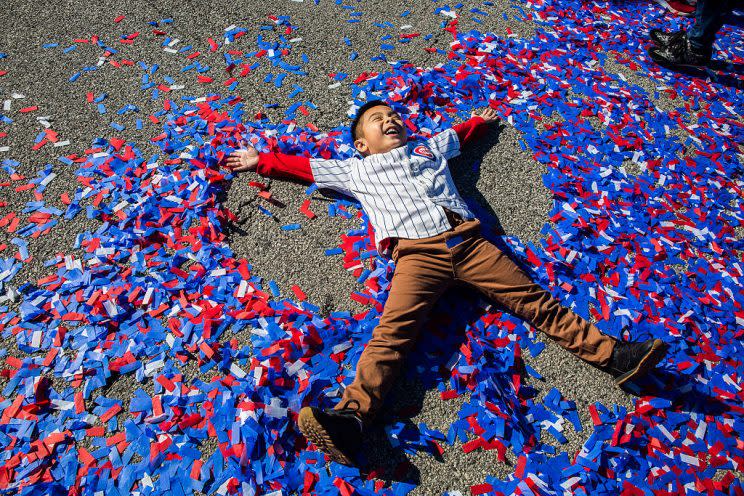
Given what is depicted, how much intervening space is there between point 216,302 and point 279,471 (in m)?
1.21

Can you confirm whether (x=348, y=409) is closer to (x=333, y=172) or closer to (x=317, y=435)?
(x=317, y=435)

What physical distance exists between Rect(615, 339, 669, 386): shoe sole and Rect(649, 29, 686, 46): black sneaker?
4.05 meters

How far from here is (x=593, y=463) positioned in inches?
116

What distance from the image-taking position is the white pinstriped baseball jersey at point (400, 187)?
11.3 feet

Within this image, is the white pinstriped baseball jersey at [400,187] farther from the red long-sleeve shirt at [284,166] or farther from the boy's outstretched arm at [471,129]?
the boy's outstretched arm at [471,129]

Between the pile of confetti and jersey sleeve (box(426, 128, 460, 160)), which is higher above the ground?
jersey sleeve (box(426, 128, 460, 160))

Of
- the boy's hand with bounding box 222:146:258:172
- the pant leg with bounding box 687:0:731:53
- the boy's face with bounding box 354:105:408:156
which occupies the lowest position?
the boy's hand with bounding box 222:146:258:172

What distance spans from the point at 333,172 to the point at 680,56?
13.8 feet

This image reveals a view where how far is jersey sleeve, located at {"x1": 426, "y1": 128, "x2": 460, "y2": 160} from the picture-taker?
163 inches

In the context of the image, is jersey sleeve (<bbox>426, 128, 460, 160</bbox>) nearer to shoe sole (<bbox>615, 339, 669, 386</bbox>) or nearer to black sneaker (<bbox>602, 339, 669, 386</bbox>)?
black sneaker (<bbox>602, 339, 669, 386</bbox>)

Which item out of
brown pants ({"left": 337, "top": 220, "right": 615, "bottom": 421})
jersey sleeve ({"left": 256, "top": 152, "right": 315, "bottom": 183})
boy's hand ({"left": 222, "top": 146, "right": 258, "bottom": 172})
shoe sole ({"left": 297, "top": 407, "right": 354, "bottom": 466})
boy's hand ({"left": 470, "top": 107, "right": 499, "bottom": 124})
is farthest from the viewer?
boy's hand ({"left": 470, "top": 107, "right": 499, "bottom": 124})

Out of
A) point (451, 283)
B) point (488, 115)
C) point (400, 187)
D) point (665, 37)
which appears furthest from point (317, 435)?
point (665, 37)

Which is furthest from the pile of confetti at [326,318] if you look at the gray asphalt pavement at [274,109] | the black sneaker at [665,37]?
the black sneaker at [665,37]

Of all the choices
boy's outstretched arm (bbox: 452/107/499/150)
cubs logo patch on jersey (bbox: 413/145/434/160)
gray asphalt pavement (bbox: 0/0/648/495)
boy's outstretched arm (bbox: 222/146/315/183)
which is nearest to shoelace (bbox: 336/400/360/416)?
gray asphalt pavement (bbox: 0/0/648/495)
